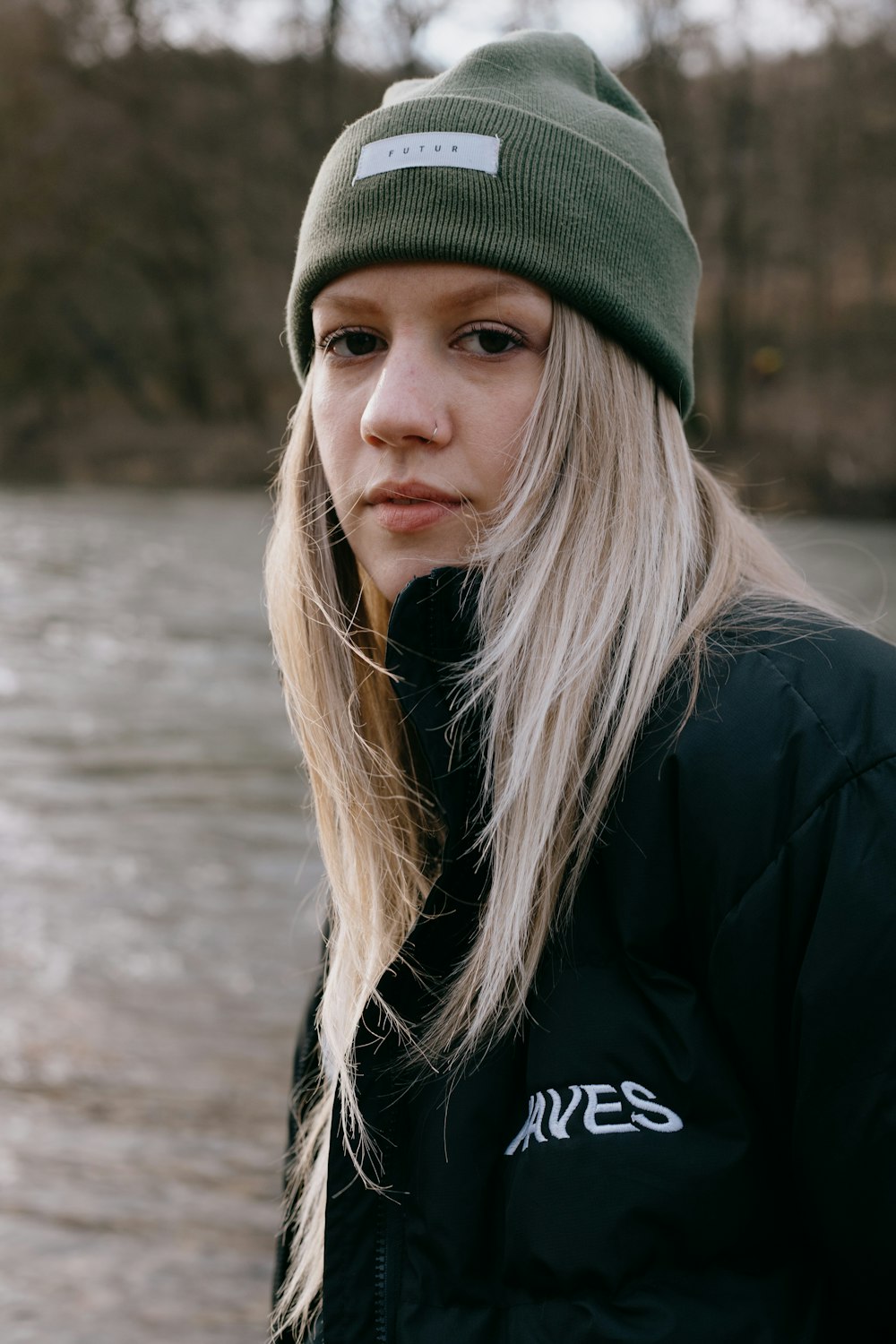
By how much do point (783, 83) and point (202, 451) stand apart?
1434 cm

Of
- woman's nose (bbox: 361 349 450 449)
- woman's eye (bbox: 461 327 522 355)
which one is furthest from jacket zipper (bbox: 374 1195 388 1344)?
woman's eye (bbox: 461 327 522 355)

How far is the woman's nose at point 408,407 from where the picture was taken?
1714 mm

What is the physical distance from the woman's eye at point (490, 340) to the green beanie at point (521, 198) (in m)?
0.09

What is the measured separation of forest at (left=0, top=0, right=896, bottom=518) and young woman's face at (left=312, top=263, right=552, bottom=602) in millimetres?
24639

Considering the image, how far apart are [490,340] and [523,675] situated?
0.45 meters

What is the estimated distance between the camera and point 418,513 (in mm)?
1770

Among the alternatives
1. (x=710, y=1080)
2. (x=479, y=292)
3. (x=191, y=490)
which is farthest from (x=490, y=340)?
(x=191, y=490)

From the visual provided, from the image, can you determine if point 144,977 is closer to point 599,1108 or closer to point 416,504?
point 416,504

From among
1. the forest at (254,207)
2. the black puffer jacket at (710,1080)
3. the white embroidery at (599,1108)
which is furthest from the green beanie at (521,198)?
the forest at (254,207)

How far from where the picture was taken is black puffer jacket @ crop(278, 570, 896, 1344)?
134 cm

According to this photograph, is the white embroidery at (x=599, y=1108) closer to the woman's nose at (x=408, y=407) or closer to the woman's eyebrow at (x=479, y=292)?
the woman's nose at (x=408, y=407)

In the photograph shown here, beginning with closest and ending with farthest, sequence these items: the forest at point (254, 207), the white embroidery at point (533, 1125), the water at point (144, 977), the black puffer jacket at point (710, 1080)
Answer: the black puffer jacket at point (710, 1080) → the white embroidery at point (533, 1125) → the water at point (144, 977) → the forest at point (254, 207)

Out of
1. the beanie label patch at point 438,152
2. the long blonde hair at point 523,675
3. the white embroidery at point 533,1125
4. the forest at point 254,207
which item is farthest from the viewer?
the forest at point 254,207

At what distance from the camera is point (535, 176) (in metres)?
1.82
